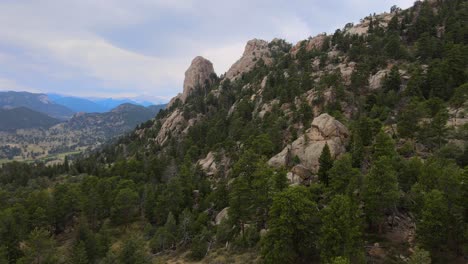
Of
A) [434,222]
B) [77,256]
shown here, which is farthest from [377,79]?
[77,256]

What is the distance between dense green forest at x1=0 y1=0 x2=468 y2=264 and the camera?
109ft

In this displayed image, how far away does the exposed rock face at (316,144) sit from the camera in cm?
5991

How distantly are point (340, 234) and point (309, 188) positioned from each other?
15.9 m

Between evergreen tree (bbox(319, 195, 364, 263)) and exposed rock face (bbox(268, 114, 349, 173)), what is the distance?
26349 mm

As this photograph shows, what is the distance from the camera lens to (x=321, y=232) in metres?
33.5

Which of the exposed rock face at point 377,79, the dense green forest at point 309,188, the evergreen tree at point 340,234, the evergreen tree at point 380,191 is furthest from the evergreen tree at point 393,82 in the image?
the evergreen tree at point 340,234

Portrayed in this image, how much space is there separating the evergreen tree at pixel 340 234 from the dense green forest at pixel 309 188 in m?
0.15

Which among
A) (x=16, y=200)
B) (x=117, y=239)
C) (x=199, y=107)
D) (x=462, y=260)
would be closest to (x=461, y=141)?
(x=462, y=260)

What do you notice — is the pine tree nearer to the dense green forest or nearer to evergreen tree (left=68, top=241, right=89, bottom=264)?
the dense green forest

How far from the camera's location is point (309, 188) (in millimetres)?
46594

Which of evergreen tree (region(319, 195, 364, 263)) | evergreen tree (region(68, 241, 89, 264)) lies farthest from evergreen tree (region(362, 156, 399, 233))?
evergreen tree (region(68, 241, 89, 264))

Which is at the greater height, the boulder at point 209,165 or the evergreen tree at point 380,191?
the evergreen tree at point 380,191

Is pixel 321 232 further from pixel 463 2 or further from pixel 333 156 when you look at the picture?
pixel 463 2

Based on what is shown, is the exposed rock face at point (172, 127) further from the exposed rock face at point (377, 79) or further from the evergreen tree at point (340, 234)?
the evergreen tree at point (340, 234)
